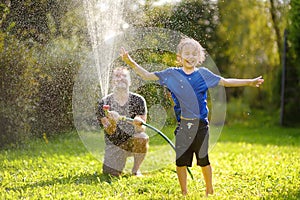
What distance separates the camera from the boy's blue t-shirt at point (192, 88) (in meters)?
3.73

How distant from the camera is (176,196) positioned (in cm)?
375

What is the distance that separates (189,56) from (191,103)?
13.5 inches

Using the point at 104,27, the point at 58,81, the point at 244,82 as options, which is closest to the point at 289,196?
the point at 244,82

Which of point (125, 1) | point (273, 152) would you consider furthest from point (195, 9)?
point (273, 152)

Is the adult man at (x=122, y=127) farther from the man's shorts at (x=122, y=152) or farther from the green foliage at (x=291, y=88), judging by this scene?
the green foliage at (x=291, y=88)

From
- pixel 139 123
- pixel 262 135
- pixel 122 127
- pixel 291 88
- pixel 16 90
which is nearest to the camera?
pixel 139 123

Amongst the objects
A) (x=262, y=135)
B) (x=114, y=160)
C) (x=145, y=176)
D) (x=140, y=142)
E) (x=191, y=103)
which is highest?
(x=191, y=103)

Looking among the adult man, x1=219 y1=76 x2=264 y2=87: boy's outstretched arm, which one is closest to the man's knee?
the adult man

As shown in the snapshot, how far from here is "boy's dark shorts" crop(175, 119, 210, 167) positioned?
12.2 feet

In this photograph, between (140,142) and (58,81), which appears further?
(58,81)

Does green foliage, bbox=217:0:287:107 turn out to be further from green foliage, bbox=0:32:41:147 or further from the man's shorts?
the man's shorts

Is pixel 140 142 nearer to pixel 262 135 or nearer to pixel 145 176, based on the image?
pixel 145 176

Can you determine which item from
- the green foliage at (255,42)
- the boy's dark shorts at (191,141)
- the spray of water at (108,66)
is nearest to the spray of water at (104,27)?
the spray of water at (108,66)

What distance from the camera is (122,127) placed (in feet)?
14.9
